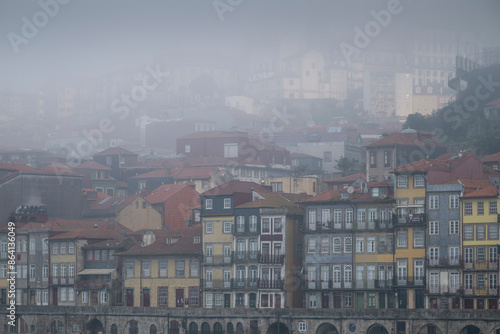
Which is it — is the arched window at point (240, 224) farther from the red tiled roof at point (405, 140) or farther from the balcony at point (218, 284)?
the red tiled roof at point (405, 140)

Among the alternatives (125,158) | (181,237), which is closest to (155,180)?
(125,158)

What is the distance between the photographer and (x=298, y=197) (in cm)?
9781

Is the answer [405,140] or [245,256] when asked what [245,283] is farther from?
[405,140]

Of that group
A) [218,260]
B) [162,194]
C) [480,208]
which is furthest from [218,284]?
[162,194]

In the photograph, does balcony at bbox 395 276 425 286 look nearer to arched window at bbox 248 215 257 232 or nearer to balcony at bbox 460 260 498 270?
balcony at bbox 460 260 498 270

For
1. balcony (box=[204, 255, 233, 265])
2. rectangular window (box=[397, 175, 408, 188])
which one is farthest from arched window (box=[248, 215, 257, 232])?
rectangular window (box=[397, 175, 408, 188])

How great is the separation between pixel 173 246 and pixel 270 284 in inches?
395

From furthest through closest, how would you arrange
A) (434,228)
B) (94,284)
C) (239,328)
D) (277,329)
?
(94,284)
(239,328)
(277,329)
(434,228)

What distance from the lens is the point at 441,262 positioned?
8156 centimetres

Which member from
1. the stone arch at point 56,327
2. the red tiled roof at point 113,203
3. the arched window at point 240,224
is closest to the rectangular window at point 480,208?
the arched window at point 240,224

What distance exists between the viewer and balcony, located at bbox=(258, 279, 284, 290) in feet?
286

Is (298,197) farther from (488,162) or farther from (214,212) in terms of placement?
(488,162)

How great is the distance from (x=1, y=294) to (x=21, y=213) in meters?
8.30

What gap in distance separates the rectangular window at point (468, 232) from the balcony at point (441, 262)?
1.78m
